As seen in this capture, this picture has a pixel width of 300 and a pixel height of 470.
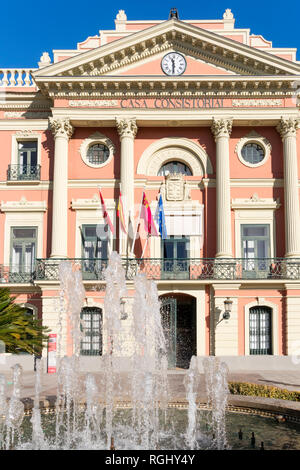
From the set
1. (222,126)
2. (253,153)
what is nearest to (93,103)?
(222,126)

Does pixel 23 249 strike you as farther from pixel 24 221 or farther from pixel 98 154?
pixel 98 154

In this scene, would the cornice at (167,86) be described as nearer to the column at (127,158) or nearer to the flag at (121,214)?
the column at (127,158)

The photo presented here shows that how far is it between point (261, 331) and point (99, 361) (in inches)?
294

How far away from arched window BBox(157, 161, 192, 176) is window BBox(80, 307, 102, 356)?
7.73m

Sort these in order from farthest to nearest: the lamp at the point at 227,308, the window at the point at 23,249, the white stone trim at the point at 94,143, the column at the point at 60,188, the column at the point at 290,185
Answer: the white stone trim at the point at 94,143 < the window at the point at 23,249 < the column at the point at 60,188 < the column at the point at 290,185 < the lamp at the point at 227,308

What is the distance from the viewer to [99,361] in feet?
74.9

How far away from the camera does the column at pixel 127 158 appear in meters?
24.6

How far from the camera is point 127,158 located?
81.7 ft

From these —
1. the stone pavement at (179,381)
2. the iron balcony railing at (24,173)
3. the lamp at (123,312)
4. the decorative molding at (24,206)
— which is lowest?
the stone pavement at (179,381)

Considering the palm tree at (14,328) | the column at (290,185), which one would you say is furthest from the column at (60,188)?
the palm tree at (14,328)

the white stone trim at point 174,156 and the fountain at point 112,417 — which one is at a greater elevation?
the white stone trim at point 174,156

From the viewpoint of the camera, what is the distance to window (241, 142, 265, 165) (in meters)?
26.0

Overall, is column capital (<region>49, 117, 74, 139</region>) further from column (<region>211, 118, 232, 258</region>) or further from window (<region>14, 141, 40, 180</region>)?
column (<region>211, 118, 232, 258</region>)

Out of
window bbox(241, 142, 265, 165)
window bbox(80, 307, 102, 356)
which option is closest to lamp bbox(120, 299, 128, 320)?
window bbox(80, 307, 102, 356)
